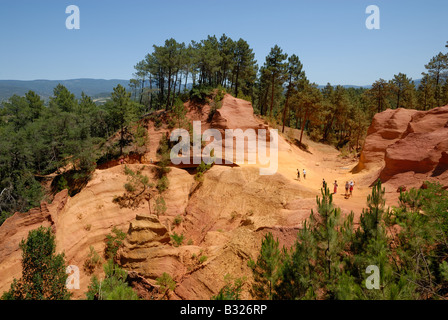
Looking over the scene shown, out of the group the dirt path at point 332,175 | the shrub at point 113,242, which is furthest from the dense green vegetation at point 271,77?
the shrub at point 113,242

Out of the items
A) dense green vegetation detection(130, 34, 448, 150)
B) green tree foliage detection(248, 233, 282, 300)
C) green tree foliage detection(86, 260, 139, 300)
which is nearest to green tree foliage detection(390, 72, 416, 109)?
dense green vegetation detection(130, 34, 448, 150)

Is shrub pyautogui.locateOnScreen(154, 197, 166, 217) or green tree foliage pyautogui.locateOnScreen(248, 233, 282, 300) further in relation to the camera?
shrub pyautogui.locateOnScreen(154, 197, 166, 217)

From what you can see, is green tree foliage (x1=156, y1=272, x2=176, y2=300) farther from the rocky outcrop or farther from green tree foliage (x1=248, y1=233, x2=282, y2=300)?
the rocky outcrop

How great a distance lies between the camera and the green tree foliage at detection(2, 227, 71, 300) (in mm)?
13531

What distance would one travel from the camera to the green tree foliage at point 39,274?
13.5 metres

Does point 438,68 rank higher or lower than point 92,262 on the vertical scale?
higher

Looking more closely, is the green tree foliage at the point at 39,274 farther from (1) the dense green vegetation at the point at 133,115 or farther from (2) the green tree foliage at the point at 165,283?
(1) the dense green vegetation at the point at 133,115

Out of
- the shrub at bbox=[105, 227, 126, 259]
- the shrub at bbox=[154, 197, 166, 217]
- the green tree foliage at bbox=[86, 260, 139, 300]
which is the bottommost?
the shrub at bbox=[105, 227, 126, 259]

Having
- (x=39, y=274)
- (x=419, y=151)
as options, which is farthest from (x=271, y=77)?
(x=39, y=274)

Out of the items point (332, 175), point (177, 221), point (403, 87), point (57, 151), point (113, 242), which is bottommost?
point (113, 242)

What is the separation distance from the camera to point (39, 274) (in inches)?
538

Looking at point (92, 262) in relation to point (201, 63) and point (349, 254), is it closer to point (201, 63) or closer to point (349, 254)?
point (349, 254)

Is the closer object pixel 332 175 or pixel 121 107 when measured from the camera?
pixel 121 107

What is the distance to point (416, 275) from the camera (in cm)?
831
